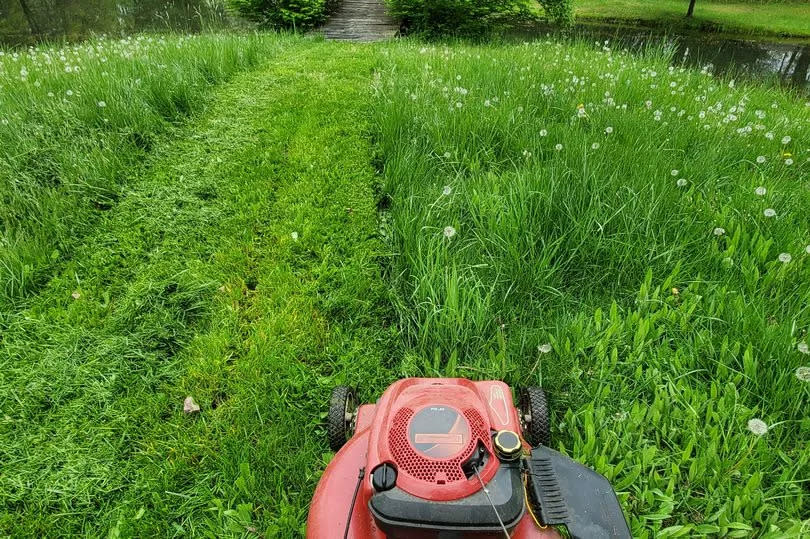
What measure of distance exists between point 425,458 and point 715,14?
2413 centimetres


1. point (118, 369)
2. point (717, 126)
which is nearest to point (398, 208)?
point (118, 369)

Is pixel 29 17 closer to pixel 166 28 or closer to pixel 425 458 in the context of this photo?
pixel 166 28

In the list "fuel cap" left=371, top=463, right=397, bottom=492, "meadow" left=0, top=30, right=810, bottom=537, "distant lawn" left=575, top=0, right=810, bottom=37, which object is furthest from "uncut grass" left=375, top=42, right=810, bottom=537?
"distant lawn" left=575, top=0, right=810, bottom=37

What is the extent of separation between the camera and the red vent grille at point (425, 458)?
4.44 ft

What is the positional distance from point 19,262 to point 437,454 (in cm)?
291

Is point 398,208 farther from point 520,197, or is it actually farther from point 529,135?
point 529,135

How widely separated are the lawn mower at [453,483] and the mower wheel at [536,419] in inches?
10.0

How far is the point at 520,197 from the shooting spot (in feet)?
10.0

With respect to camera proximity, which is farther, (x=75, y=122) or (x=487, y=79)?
(x=487, y=79)

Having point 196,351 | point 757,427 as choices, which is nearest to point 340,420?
point 196,351

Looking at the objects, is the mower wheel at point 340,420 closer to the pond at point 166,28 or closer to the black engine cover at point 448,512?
the black engine cover at point 448,512

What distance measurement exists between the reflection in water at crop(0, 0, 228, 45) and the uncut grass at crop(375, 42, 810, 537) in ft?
36.7

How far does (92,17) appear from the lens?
14.5 metres

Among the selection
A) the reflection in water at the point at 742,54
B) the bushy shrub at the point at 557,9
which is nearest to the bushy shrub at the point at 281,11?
the bushy shrub at the point at 557,9
